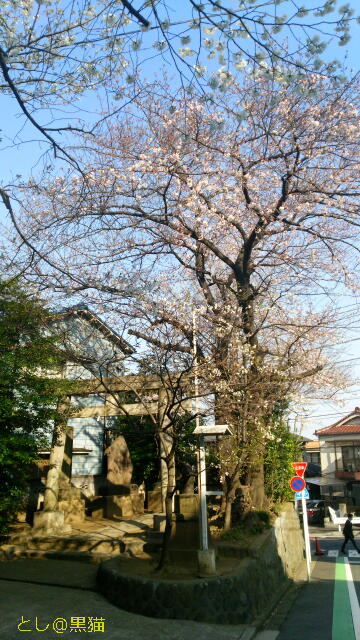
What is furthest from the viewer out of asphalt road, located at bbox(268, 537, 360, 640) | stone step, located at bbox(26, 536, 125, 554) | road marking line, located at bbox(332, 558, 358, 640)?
stone step, located at bbox(26, 536, 125, 554)

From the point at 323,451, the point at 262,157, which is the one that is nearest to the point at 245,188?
the point at 262,157

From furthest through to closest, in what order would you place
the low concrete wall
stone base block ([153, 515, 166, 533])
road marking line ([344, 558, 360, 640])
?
stone base block ([153, 515, 166, 533]) → road marking line ([344, 558, 360, 640]) → the low concrete wall

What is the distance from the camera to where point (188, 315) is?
1158 centimetres

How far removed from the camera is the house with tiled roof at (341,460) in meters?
37.5

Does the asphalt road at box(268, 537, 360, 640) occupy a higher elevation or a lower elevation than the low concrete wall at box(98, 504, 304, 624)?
lower

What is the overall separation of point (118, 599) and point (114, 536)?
3822 mm

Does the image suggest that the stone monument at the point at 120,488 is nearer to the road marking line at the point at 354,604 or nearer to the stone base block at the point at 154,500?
the stone base block at the point at 154,500

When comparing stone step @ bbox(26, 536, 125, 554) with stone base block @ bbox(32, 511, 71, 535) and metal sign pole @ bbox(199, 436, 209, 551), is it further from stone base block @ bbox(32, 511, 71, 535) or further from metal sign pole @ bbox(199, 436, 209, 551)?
metal sign pole @ bbox(199, 436, 209, 551)

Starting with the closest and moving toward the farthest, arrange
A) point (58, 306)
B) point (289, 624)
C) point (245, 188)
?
point (289, 624), point (245, 188), point (58, 306)

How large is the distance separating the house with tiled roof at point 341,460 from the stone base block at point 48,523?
31382 mm

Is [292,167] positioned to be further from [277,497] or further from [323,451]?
[323,451]

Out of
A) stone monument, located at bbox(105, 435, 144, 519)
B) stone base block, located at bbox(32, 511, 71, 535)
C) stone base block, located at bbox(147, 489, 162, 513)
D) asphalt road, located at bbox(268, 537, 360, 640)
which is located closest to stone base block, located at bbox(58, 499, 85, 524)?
stone monument, located at bbox(105, 435, 144, 519)

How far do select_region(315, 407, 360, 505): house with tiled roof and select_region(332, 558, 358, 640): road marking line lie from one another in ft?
90.2

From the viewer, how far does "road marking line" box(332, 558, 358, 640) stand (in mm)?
7113
